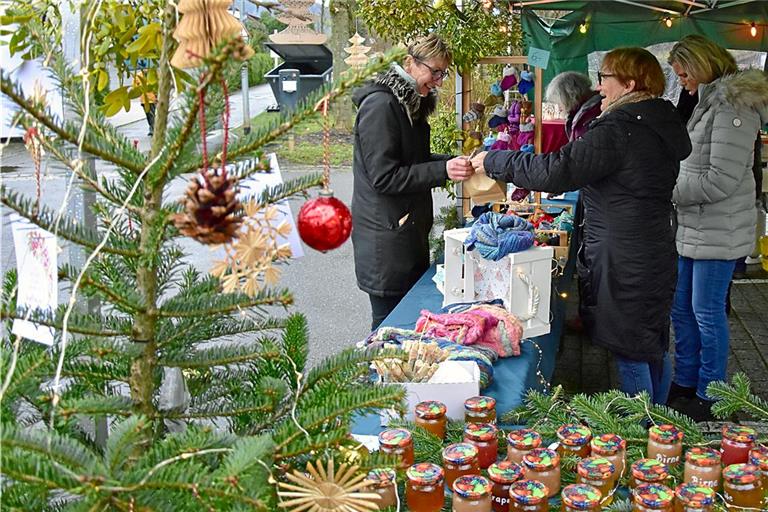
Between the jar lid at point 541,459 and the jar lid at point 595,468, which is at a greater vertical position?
the jar lid at point 541,459

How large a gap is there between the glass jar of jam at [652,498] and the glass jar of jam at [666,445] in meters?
0.24

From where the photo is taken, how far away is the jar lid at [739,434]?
1.75 meters

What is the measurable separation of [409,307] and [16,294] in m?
2.10

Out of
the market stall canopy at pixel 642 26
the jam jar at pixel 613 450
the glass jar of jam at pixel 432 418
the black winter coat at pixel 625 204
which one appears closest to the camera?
the jam jar at pixel 613 450

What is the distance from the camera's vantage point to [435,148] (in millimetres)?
4973

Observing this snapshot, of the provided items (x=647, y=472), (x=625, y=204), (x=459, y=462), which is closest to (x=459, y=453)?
(x=459, y=462)

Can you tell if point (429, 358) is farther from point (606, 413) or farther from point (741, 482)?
point (741, 482)

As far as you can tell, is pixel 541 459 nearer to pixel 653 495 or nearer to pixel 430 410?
pixel 653 495

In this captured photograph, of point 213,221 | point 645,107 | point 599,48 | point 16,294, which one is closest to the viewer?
point 213,221

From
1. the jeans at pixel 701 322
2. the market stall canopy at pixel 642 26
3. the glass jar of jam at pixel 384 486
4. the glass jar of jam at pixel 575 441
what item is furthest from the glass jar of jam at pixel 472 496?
the market stall canopy at pixel 642 26

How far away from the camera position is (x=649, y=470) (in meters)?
1.62

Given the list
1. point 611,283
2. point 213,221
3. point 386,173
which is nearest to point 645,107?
point 611,283

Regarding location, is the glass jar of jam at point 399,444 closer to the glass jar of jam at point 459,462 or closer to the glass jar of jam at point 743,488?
the glass jar of jam at point 459,462

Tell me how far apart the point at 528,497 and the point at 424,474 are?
0.61 ft
